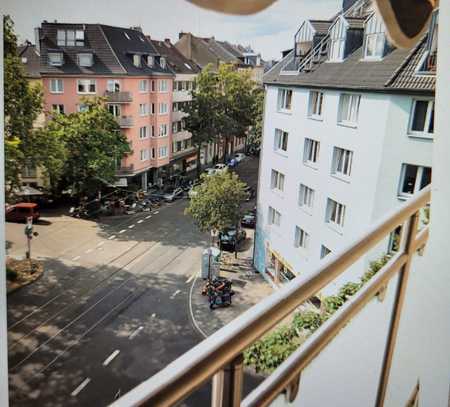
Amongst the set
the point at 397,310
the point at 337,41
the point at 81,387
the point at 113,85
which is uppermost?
the point at 337,41

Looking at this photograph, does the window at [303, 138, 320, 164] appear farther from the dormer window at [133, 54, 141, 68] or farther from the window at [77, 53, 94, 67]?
the window at [77, 53, 94, 67]

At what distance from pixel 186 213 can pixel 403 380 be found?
3.12ft

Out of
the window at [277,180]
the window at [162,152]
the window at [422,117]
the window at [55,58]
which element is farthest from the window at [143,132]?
the window at [422,117]

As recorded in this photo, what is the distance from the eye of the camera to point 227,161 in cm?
167

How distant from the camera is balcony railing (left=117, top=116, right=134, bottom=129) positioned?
1.32m

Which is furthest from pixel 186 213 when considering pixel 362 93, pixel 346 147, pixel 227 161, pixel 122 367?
pixel 362 93

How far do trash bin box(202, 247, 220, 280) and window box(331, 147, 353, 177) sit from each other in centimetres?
57

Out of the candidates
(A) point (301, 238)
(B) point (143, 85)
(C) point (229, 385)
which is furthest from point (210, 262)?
(C) point (229, 385)

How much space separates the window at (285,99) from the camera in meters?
1.66

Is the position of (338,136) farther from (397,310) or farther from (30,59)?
(30,59)

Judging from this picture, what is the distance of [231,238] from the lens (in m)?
1.76

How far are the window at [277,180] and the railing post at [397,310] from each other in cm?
70

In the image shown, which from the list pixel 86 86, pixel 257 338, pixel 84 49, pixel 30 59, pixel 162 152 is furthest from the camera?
pixel 162 152

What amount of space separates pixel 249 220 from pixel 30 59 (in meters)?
0.97
